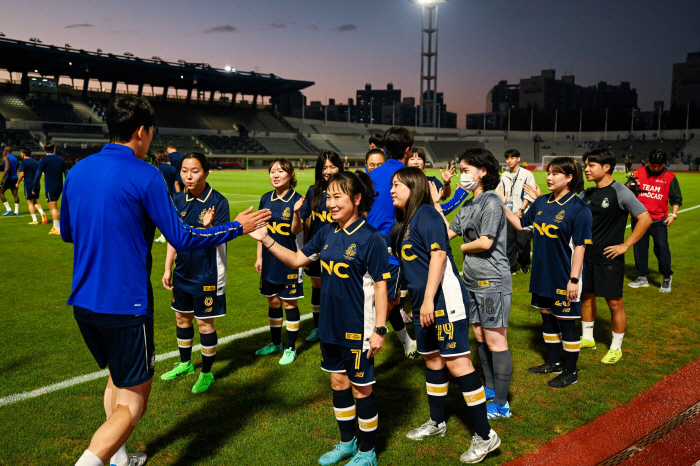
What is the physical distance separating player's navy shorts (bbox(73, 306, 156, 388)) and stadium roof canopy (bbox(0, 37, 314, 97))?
5848 centimetres

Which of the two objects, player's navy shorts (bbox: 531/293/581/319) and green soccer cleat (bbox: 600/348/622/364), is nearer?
player's navy shorts (bbox: 531/293/581/319)

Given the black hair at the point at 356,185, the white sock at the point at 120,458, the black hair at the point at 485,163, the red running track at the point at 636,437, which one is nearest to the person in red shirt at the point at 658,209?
the red running track at the point at 636,437

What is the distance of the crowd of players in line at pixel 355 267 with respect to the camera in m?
2.78

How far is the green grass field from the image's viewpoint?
3791 mm

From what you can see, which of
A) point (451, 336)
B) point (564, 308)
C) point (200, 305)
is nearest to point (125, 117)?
point (200, 305)

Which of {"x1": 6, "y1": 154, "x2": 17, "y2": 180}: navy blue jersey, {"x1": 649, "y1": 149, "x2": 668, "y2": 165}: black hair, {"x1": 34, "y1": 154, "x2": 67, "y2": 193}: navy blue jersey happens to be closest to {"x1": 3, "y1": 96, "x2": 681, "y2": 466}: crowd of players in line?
{"x1": 649, "y1": 149, "x2": 668, "y2": 165}: black hair

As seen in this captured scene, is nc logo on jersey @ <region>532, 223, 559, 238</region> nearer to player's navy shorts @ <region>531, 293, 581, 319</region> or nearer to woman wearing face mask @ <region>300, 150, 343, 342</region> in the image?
player's navy shorts @ <region>531, 293, 581, 319</region>

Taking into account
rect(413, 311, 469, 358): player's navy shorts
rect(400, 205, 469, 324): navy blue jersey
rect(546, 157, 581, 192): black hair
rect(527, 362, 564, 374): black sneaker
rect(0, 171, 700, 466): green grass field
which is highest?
Answer: rect(546, 157, 581, 192): black hair

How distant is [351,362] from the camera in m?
3.39

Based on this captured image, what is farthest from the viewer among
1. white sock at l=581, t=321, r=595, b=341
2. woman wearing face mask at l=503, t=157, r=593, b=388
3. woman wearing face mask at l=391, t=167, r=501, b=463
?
white sock at l=581, t=321, r=595, b=341

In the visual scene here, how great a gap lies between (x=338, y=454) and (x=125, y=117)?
2650 mm

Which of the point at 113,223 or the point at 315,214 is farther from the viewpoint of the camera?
the point at 315,214

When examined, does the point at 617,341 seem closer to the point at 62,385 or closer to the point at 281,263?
the point at 281,263

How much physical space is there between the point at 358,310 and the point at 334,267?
0.34 meters
